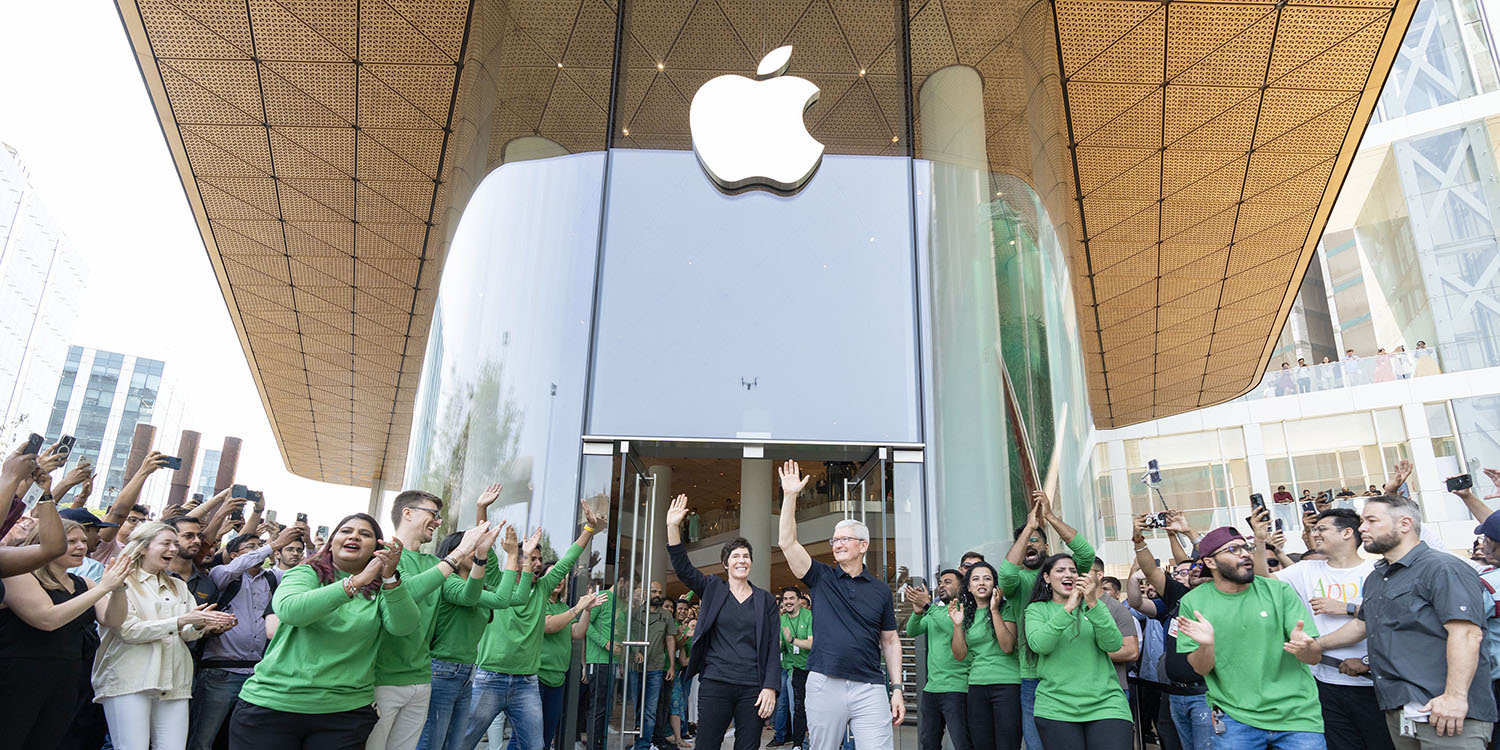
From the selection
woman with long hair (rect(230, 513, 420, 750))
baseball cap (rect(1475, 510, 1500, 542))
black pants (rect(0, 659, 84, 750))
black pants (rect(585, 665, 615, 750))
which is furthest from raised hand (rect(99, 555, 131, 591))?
baseball cap (rect(1475, 510, 1500, 542))

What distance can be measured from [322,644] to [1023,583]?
160 inches

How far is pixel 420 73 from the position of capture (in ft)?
28.5

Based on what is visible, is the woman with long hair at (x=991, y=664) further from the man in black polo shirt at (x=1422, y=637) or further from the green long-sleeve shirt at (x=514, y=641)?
the green long-sleeve shirt at (x=514, y=641)

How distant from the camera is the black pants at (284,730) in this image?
10.1ft

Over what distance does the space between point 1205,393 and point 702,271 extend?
13440 mm

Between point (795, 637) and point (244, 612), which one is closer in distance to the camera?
point (244, 612)

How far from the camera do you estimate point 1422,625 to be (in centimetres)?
348

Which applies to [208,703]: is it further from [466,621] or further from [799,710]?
[799,710]

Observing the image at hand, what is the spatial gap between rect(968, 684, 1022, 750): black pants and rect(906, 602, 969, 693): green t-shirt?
30 centimetres

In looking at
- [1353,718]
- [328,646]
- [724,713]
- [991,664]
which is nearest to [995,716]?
[991,664]

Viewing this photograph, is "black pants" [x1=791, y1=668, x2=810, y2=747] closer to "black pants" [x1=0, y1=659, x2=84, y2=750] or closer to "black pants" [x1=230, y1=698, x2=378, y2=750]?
"black pants" [x1=230, y1=698, x2=378, y2=750]

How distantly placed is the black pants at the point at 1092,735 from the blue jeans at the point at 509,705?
123 inches

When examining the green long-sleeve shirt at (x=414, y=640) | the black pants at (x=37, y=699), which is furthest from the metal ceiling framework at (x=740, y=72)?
the black pants at (x=37, y=699)

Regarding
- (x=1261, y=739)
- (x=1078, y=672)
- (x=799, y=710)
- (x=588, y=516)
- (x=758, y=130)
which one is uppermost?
(x=758, y=130)
